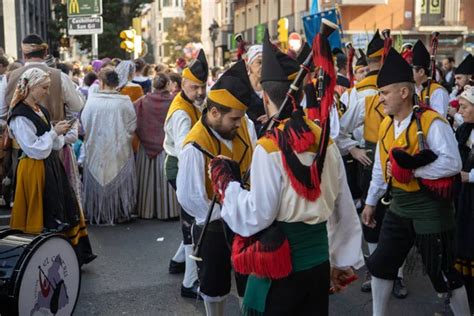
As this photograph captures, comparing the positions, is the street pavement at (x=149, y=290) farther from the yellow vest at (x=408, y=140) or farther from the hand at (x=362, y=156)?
the yellow vest at (x=408, y=140)

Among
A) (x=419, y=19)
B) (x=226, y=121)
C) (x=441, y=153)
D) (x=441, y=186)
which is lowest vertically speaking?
(x=441, y=186)

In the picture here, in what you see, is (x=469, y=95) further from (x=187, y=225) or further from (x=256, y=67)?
(x=187, y=225)

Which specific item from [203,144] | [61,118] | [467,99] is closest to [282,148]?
[203,144]

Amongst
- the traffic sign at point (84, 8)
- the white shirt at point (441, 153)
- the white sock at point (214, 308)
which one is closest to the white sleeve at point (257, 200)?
the white sock at point (214, 308)

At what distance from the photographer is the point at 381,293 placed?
4.20 meters

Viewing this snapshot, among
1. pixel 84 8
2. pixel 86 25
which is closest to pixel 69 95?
pixel 86 25

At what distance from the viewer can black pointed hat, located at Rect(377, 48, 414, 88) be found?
13.3 ft

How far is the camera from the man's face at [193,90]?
5051mm

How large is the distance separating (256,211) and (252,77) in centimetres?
319

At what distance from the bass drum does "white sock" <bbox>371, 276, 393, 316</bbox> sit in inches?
79.8

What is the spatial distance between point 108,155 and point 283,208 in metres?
5.24

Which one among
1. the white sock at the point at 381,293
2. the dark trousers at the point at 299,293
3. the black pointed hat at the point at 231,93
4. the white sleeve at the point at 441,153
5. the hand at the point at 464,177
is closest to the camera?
the dark trousers at the point at 299,293

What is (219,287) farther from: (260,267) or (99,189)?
(99,189)

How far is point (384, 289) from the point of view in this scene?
4.18 m
